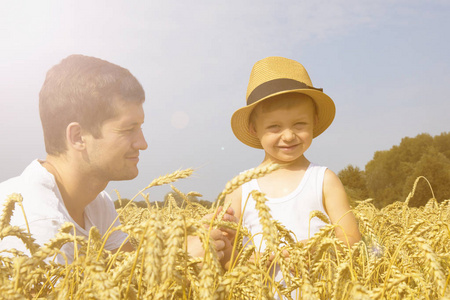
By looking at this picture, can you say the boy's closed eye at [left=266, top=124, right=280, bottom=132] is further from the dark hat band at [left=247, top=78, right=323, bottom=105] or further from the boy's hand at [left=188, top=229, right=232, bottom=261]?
the boy's hand at [left=188, top=229, right=232, bottom=261]

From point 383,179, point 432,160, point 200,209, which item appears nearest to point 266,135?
point 200,209

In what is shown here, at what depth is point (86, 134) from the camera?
2.41m

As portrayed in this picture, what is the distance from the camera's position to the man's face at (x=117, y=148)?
2.38 m

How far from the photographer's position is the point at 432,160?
10859 millimetres

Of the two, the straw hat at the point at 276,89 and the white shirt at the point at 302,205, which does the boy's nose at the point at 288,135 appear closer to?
the straw hat at the point at 276,89

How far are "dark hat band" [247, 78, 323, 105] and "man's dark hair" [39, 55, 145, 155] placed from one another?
32.0 inches

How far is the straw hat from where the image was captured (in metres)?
2.51

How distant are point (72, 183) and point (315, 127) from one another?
1.74 metres

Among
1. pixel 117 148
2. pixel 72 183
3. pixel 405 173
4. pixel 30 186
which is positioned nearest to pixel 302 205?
pixel 117 148

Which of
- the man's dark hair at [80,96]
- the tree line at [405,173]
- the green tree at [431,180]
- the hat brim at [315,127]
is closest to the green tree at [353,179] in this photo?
the tree line at [405,173]

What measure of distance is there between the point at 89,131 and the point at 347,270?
5.85 ft

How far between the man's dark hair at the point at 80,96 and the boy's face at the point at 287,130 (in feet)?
3.03

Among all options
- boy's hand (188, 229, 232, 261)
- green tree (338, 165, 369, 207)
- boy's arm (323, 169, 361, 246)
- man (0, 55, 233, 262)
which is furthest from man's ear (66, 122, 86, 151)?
green tree (338, 165, 369, 207)

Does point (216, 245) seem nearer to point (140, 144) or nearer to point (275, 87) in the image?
point (140, 144)
